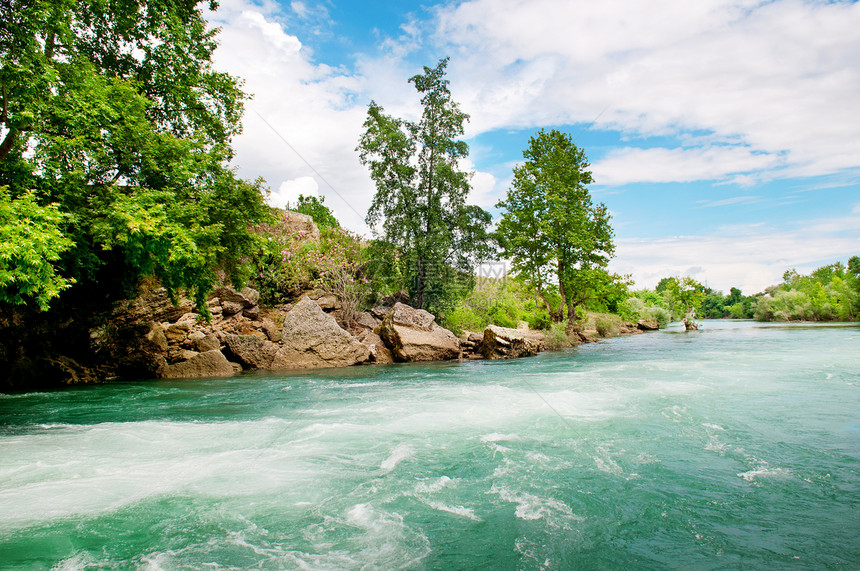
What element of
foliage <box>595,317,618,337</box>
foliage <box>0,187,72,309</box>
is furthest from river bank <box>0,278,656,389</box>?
foliage <box>595,317,618,337</box>

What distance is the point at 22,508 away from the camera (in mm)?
4102

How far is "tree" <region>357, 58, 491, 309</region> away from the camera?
68.4 ft

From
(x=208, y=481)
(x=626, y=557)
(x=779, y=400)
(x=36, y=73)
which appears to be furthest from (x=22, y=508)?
(x=779, y=400)

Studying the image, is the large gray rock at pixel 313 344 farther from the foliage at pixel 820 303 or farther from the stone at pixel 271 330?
the foliage at pixel 820 303

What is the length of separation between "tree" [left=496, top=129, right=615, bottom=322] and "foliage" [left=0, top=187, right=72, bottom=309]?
19871 mm

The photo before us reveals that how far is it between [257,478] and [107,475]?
1733 millimetres

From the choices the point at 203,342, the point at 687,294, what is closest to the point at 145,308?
the point at 203,342

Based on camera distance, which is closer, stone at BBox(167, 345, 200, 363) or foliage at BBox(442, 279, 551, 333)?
stone at BBox(167, 345, 200, 363)

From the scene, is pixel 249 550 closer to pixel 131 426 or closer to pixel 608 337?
pixel 131 426

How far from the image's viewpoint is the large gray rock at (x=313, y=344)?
50.4ft

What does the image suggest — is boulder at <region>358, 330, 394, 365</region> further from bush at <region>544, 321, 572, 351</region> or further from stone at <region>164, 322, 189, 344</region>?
bush at <region>544, 321, 572, 351</region>

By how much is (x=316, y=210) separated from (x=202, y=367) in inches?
967

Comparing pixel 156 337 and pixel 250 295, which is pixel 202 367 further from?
pixel 250 295

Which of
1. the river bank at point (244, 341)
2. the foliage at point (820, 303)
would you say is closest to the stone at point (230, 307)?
the river bank at point (244, 341)
